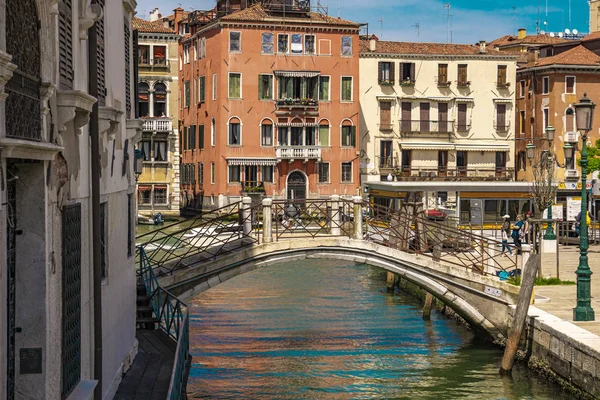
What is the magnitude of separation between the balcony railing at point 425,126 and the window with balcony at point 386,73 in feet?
8.02

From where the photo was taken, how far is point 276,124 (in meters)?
58.9

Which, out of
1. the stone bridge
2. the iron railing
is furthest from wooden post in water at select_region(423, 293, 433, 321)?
the iron railing

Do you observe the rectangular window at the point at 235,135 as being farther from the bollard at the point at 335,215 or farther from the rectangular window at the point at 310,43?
the bollard at the point at 335,215

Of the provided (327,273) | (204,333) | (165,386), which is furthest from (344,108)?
(165,386)

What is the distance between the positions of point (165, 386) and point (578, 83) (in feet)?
173

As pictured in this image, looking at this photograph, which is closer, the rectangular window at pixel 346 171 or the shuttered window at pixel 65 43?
the shuttered window at pixel 65 43

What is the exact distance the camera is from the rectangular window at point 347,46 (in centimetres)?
5928

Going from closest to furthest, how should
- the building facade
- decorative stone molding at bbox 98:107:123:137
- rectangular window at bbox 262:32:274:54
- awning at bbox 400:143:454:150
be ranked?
decorative stone molding at bbox 98:107:123:137 → rectangular window at bbox 262:32:274:54 → awning at bbox 400:143:454:150 → the building facade

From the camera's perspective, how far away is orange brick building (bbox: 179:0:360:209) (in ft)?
191

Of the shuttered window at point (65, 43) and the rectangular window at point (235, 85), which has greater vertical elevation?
the rectangular window at point (235, 85)

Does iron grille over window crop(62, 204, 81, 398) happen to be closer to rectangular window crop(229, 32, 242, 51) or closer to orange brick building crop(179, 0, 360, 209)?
orange brick building crop(179, 0, 360, 209)

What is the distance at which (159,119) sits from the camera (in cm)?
6156

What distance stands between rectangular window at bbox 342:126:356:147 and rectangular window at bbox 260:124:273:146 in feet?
13.2

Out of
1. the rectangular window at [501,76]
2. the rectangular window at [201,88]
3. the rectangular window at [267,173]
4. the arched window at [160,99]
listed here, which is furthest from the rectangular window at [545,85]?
the arched window at [160,99]
